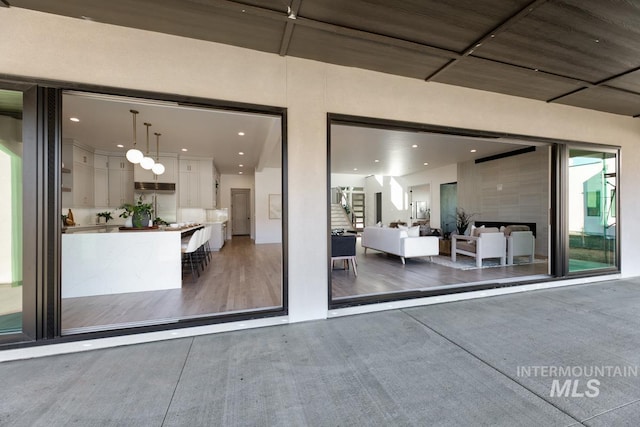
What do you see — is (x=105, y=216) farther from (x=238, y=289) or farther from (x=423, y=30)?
(x=423, y=30)

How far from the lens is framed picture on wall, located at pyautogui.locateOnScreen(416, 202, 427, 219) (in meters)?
12.2

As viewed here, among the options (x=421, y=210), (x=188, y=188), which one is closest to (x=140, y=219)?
(x=188, y=188)

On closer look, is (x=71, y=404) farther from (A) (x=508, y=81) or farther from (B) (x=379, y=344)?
(A) (x=508, y=81)

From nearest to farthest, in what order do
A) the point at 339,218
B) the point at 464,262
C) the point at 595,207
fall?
the point at 595,207
the point at 464,262
the point at 339,218

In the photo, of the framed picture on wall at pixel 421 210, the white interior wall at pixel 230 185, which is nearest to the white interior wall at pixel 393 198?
the framed picture on wall at pixel 421 210

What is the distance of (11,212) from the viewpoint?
2285 millimetres

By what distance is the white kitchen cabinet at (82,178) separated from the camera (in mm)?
6398

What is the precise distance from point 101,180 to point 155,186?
1387mm

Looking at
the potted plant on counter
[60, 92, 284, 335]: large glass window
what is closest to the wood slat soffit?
[60, 92, 284, 335]: large glass window

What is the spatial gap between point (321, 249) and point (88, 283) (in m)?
3.33

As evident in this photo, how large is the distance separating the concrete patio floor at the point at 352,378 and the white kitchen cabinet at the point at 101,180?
6.52 metres

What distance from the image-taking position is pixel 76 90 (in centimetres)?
229

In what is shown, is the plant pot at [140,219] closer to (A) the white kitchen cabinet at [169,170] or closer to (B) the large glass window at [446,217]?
(B) the large glass window at [446,217]

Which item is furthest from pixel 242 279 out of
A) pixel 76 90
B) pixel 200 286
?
pixel 76 90
